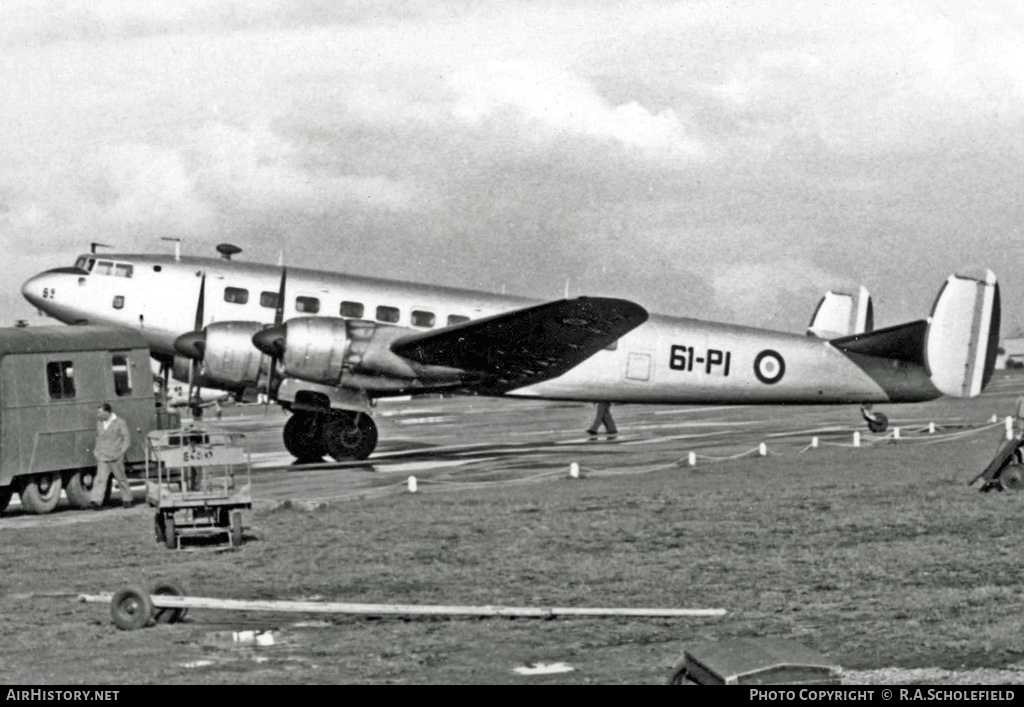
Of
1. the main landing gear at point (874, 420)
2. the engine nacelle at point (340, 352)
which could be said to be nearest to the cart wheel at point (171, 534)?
the engine nacelle at point (340, 352)

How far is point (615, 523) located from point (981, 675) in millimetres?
8918

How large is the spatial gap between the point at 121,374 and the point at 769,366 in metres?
14.9

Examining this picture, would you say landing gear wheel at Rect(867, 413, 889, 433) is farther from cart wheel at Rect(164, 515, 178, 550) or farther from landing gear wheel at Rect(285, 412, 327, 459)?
cart wheel at Rect(164, 515, 178, 550)

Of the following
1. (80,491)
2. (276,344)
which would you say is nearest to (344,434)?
(276,344)

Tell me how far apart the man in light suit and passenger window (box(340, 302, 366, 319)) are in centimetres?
754

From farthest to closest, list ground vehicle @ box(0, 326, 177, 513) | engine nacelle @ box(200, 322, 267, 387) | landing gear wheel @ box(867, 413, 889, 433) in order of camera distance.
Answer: landing gear wheel @ box(867, 413, 889, 433) → engine nacelle @ box(200, 322, 267, 387) → ground vehicle @ box(0, 326, 177, 513)

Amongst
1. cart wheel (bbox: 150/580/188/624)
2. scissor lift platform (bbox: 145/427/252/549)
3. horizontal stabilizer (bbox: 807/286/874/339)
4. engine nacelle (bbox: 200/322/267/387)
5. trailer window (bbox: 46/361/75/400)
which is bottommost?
cart wheel (bbox: 150/580/188/624)

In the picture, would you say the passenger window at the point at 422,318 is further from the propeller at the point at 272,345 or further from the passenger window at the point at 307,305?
the propeller at the point at 272,345

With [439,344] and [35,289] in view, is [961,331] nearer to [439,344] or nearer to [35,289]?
[439,344]

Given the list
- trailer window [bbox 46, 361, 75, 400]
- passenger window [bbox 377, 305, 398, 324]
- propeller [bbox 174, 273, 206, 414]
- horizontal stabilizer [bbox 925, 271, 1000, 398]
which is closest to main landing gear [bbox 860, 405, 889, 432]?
horizontal stabilizer [bbox 925, 271, 1000, 398]

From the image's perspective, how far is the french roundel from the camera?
1199 inches

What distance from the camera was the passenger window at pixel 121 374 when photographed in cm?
2200

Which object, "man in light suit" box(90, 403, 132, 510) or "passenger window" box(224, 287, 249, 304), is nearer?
"man in light suit" box(90, 403, 132, 510)

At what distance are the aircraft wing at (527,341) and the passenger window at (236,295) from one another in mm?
3433
